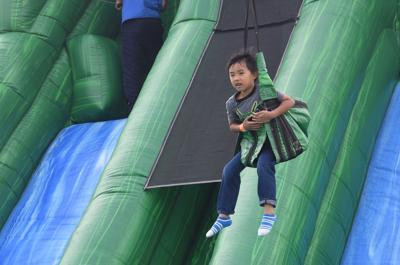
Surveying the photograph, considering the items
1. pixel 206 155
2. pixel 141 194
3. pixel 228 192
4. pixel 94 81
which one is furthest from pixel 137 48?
pixel 228 192

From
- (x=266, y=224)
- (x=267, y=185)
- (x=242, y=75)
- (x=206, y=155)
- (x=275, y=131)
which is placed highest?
(x=242, y=75)

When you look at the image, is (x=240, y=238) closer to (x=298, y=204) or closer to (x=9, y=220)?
(x=298, y=204)

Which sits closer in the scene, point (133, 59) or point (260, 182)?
point (260, 182)

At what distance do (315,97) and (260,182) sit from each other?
39.5 inches

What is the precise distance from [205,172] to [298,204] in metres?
0.53

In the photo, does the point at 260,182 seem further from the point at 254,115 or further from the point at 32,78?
the point at 32,78

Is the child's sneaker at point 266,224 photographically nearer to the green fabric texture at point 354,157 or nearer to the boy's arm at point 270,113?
the boy's arm at point 270,113

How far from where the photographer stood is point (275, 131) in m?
2.73

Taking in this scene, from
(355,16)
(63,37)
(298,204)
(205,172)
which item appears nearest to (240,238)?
(298,204)

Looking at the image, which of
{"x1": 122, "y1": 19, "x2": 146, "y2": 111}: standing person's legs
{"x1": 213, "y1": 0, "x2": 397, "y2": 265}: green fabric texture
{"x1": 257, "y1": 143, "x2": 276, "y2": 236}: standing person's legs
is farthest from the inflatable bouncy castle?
{"x1": 257, "y1": 143, "x2": 276, "y2": 236}: standing person's legs

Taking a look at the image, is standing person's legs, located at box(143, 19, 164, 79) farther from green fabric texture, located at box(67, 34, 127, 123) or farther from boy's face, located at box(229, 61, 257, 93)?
boy's face, located at box(229, 61, 257, 93)

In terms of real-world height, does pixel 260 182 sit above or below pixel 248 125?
below

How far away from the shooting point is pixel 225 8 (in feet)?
15.2

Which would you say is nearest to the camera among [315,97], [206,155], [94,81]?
[315,97]
